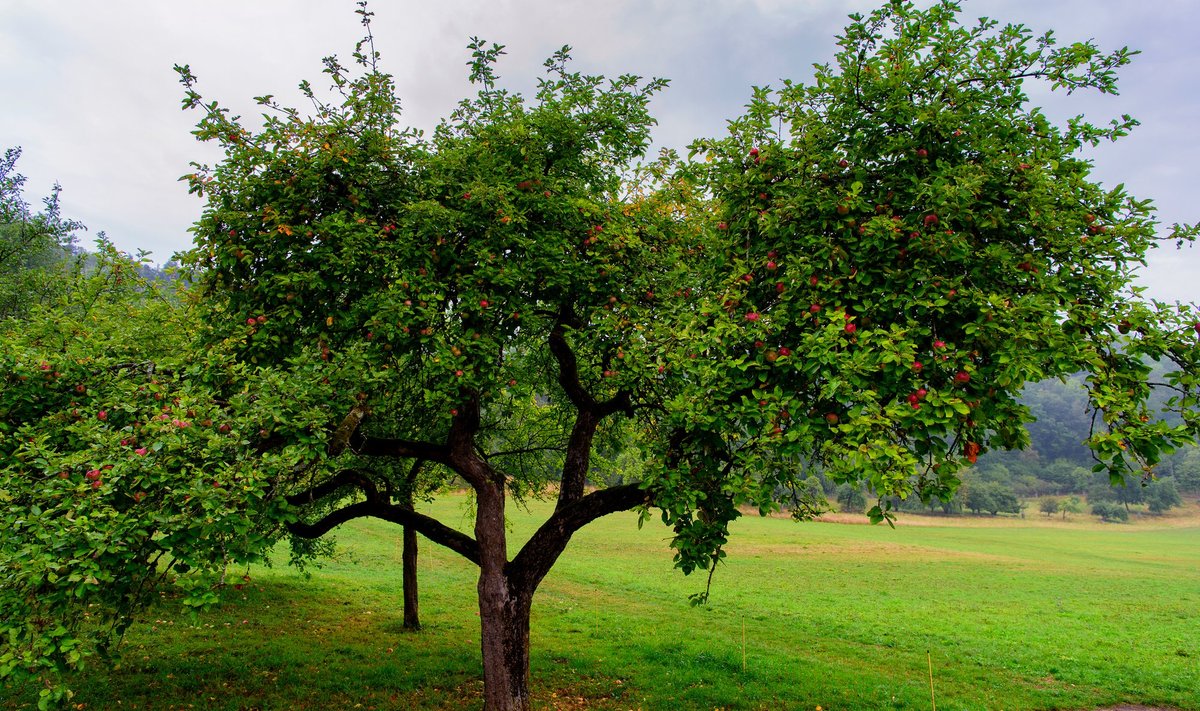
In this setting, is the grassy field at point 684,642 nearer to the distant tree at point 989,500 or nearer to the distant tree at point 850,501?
the distant tree at point 850,501

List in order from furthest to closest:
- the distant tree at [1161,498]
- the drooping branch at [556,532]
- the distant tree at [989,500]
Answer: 1. the distant tree at [1161,498]
2. the distant tree at [989,500]
3. the drooping branch at [556,532]

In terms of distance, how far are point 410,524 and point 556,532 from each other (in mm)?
2949

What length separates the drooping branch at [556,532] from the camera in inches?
421

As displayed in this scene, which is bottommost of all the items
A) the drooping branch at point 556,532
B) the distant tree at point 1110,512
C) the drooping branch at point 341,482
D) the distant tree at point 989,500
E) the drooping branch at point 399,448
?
the distant tree at point 1110,512

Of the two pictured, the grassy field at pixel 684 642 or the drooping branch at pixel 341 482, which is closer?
the drooping branch at pixel 341 482

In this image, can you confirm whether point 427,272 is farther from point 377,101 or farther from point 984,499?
point 984,499

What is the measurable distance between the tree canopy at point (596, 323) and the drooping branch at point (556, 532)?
2.3 inches

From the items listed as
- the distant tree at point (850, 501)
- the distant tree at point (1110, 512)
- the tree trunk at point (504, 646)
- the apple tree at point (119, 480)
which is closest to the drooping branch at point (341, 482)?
the apple tree at point (119, 480)

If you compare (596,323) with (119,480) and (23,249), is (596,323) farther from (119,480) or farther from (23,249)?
(23,249)

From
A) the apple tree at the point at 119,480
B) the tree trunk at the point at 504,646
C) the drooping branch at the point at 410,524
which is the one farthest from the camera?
the drooping branch at the point at 410,524

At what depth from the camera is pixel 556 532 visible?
10.9 m

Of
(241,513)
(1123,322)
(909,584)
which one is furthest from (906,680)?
(909,584)

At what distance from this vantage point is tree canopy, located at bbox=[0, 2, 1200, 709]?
6570 mm

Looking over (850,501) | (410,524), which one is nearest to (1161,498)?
(850,501)
